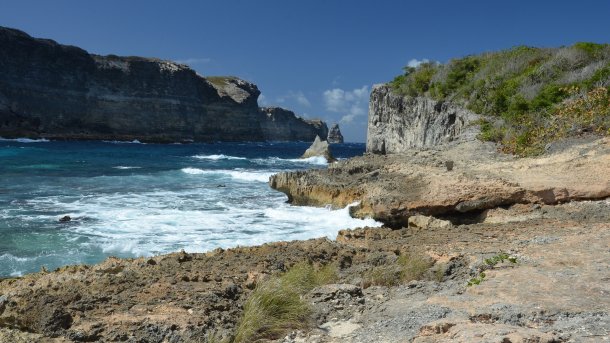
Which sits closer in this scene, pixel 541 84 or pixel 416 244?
pixel 416 244

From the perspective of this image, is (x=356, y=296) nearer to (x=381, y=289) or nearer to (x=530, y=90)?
(x=381, y=289)

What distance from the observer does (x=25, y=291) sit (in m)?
5.10

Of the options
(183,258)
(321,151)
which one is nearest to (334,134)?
(321,151)

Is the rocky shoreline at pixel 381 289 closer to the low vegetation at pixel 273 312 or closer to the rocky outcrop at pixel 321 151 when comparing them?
the low vegetation at pixel 273 312

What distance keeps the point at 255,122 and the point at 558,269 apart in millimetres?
102669

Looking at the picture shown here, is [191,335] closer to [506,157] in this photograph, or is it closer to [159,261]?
[159,261]

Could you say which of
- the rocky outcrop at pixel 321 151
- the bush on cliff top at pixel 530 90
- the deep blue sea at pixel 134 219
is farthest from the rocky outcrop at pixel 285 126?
the deep blue sea at pixel 134 219

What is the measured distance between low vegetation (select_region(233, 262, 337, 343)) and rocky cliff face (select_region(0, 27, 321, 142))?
76194mm

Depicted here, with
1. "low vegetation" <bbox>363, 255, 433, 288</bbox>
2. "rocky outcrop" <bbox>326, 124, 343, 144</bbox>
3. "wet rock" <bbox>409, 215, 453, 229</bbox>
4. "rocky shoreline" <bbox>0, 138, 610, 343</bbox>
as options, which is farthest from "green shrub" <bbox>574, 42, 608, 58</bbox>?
"rocky outcrop" <bbox>326, 124, 343, 144</bbox>

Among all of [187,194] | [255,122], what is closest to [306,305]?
[187,194]

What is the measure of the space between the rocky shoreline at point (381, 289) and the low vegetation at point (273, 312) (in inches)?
4.3

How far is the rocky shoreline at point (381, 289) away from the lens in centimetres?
394

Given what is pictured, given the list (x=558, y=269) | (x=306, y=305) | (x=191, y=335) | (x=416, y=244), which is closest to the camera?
(x=191, y=335)

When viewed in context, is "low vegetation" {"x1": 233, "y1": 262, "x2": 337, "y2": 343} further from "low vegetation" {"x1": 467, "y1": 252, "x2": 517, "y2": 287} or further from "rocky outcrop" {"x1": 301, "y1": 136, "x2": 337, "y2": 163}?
"rocky outcrop" {"x1": 301, "y1": 136, "x2": 337, "y2": 163}
